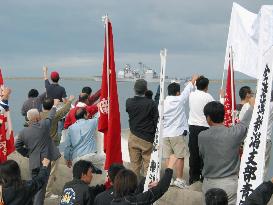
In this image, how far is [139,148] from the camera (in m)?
8.98

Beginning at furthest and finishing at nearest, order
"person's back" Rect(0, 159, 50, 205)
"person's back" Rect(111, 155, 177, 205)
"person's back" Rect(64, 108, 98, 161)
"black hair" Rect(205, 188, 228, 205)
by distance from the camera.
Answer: "person's back" Rect(64, 108, 98, 161), "person's back" Rect(0, 159, 50, 205), "person's back" Rect(111, 155, 177, 205), "black hair" Rect(205, 188, 228, 205)

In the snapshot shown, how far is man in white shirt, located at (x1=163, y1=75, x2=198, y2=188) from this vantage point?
902cm

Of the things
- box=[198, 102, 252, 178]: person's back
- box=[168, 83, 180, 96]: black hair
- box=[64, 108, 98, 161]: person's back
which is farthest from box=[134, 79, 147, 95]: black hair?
box=[198, 102, 252, 178]: person's back

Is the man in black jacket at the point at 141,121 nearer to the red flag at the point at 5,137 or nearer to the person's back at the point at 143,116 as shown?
the person's back at the point at 143,116

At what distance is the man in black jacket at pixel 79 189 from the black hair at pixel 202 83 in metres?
3.22

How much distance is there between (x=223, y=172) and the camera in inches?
235

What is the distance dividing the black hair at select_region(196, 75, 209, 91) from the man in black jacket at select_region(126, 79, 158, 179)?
97 cm

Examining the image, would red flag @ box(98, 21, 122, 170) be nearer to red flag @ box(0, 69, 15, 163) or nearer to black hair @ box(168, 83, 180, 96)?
black hair @ box(168, 83, 180, 96)

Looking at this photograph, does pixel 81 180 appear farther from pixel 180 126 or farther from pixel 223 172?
pixel 180 126

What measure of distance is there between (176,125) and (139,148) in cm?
92

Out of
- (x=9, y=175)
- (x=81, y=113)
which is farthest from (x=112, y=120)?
(x=81, y=113)

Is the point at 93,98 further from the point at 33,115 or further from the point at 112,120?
the point at 112,120

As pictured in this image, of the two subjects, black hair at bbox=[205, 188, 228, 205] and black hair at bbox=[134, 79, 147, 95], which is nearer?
black hair at bbox=[205, 188, 228, 205]

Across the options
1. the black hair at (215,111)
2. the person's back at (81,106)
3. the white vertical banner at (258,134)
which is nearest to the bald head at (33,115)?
the person's back at (81,106)
